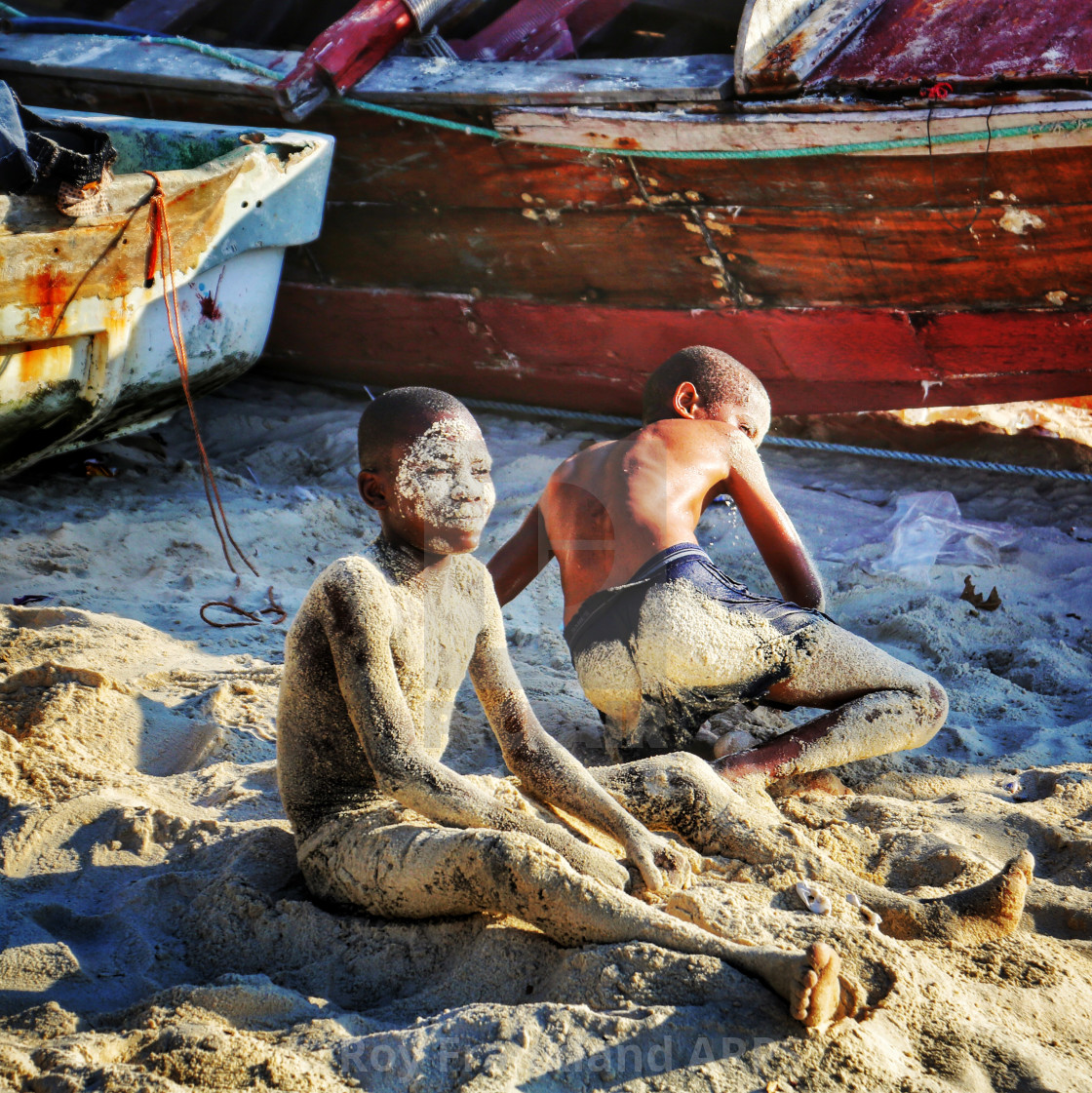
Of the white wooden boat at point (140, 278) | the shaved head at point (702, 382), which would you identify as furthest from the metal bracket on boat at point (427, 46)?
the shaved head at point (702, 382)

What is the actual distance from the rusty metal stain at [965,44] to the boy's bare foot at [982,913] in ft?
9.32

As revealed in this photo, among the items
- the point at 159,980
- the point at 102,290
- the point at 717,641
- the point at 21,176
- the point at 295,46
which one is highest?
the point at 295,46

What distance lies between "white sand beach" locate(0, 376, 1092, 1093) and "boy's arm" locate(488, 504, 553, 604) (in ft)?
1.34

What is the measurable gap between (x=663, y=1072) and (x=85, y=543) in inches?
123

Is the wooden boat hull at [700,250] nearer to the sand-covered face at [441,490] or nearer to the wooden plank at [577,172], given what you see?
the wooden plank at [577,172]

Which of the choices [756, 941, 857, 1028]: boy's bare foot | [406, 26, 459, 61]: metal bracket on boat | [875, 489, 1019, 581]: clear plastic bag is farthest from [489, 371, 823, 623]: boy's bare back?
[406, 26, 459, 61]: metal bracket on boat

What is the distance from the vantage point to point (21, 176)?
3510 mm

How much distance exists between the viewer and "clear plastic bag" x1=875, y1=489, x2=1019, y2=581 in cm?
410

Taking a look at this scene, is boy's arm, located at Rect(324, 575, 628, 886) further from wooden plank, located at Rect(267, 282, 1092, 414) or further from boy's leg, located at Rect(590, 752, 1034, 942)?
wooden plank, located at Rect(267, 282, 1092, 414)

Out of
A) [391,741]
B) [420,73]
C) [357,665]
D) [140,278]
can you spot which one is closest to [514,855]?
[391,741]

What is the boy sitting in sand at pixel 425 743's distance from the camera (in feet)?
6.19

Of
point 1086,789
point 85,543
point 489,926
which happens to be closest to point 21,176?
point 85,543

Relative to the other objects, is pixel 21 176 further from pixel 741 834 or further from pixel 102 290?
pixel 741 834

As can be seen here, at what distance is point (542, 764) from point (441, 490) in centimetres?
61
